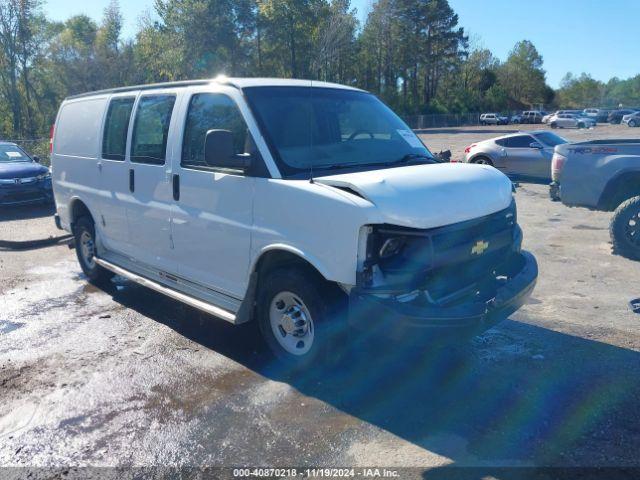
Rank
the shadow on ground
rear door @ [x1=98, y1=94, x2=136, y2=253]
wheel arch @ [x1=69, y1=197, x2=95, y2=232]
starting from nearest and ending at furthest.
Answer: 1. the shadow on ground
2. rear door @ [x1=98, y1=94, x2=136, y2=253]
3. wheel arch @ [x1=69, y1=197, x2=95, y2=232]

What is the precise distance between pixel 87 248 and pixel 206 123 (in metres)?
3.28

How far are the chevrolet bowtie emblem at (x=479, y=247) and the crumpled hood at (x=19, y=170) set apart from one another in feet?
39.6

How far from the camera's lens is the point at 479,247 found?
170 inches

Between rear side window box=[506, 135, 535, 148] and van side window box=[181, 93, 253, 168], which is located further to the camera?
rear side window box=[506, 135, 535, 148]

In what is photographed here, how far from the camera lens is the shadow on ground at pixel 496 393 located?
3547 mm

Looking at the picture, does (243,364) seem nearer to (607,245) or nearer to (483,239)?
(483,239)

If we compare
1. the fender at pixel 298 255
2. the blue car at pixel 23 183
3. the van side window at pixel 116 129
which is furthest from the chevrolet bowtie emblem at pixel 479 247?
the blue car at pixel 23 183

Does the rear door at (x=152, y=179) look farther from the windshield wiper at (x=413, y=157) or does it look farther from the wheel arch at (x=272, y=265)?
the windshield wiper at (x=413, y=157)

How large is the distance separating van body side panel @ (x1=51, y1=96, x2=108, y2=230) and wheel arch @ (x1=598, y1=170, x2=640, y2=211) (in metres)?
6.61

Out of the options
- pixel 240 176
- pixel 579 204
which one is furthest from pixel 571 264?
pixel 240 176

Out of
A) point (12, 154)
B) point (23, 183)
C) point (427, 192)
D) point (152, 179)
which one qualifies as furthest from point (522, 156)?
point (427, 192)

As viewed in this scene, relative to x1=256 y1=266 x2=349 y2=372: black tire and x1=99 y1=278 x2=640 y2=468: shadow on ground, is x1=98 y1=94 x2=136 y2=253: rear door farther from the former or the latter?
x1=256 y1=266 x2=349 y2=372: black tire

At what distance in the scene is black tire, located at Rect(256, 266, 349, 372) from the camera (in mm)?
4125

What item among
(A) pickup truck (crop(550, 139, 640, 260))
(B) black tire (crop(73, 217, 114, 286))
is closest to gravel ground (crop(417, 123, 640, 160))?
(A) pickup truck (crop(550, 139, 640, 260))
